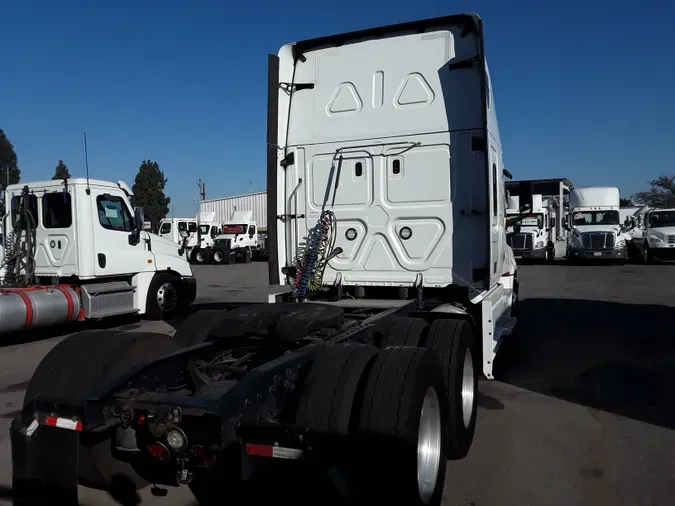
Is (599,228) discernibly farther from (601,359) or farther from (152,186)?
(152,186)

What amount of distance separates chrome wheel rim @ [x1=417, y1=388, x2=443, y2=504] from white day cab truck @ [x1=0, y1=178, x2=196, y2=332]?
7767 mm

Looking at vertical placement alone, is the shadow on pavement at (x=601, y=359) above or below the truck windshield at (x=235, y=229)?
below

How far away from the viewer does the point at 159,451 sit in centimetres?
282

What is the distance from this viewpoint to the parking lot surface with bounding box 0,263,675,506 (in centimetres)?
394

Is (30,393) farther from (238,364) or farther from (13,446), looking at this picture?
(238,364)

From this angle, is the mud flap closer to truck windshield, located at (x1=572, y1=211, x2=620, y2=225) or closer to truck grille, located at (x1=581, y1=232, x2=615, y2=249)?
truck grille, located at (x1=581, y1=232, x2=615, y2=249)

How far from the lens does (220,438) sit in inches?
104

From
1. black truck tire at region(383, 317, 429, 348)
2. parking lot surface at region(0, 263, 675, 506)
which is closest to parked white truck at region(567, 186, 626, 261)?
parking lot surface at region(0, 263, 675, 506)

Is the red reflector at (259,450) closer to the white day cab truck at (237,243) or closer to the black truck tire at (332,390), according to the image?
the black truck tire at (332,390)

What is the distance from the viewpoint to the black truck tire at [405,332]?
4.48 meters

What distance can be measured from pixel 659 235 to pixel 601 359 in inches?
713

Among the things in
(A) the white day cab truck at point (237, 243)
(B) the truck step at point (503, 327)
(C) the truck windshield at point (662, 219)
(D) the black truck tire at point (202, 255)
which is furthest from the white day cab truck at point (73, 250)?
(D) the black truck tire at point (202, 255)

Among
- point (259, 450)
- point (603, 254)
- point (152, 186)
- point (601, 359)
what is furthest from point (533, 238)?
point (152, 186)

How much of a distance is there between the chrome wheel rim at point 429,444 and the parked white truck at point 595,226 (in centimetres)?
2195
